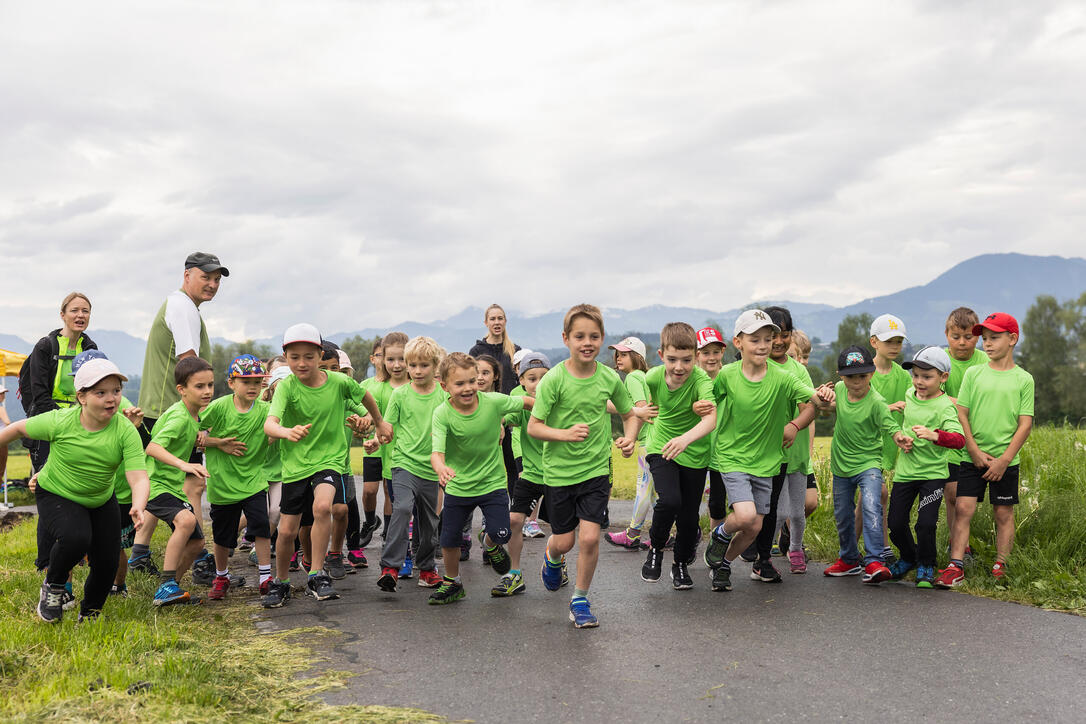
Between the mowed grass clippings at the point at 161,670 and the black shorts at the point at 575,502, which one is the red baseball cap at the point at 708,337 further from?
the mowed grass clippings at the point at 161,670

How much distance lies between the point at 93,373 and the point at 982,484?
6.89 metres

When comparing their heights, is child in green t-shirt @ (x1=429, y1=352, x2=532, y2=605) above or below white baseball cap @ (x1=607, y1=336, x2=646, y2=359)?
below

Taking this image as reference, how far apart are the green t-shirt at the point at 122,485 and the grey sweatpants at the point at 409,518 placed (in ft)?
6.70

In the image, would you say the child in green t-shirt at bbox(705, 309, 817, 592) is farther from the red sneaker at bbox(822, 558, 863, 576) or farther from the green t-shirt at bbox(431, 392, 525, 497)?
the green t-shirt at bbox(431, 392, 525, 497)

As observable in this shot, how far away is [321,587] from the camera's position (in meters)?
6.99

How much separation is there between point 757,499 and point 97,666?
481 cm

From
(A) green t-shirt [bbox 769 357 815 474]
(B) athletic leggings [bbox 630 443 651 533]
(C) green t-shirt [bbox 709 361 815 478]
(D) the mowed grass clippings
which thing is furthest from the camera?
(B) athletic leggings [bbox 630 443 651 533]

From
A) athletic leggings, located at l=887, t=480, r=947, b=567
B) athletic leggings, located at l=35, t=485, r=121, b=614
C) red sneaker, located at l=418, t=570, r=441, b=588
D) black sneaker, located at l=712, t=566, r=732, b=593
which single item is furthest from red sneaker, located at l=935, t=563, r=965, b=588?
athletic leggings, located at l=35, t=485, r=121, b=614

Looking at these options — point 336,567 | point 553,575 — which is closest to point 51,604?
point 336,567

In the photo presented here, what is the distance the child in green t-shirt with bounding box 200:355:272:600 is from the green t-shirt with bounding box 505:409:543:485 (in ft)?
7.08

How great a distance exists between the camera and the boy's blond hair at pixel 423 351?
7.55 metres

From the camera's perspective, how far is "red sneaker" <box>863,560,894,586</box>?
277 inches

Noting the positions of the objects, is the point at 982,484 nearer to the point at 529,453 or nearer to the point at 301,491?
the point at 529,453

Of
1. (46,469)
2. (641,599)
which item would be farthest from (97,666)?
(641,599)
